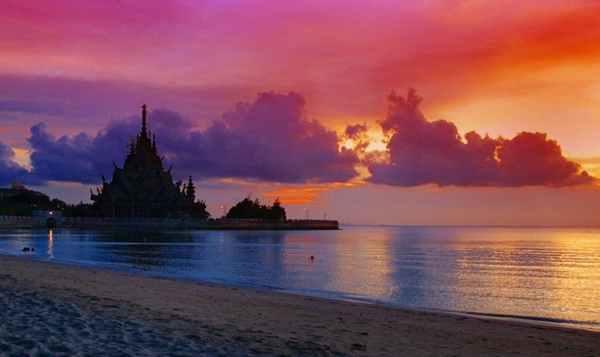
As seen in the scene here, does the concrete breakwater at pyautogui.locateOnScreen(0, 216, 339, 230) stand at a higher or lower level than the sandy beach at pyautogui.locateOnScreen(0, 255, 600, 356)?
higher

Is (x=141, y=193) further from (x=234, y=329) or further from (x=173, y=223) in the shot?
(x=234, y=329)

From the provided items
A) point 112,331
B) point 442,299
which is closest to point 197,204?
point 442,299

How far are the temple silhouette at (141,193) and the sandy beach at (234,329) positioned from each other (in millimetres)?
158057

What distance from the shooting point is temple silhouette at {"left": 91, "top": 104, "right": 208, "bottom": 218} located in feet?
580

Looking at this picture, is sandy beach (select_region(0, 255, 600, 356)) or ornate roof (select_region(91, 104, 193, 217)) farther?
ornate roof (select_region(91, 104, 193, 217))

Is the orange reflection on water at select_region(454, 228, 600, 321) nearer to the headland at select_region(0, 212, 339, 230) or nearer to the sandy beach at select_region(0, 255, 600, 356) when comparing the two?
the sandy beach at select_region(0, 255, 600, 356)

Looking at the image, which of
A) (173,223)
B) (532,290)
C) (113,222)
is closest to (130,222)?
(113,222)

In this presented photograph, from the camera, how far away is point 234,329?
14406 mm

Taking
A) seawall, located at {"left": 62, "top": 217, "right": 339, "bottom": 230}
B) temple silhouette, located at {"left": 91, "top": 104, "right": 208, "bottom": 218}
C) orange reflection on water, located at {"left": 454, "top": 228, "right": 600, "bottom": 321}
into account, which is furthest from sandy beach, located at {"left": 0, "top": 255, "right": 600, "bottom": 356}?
temple silhouette, located at {"left": 91, "top": 104, "right": 208, "bottom": 218}

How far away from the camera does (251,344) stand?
12383mm

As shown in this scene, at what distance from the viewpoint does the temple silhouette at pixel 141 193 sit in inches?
6959

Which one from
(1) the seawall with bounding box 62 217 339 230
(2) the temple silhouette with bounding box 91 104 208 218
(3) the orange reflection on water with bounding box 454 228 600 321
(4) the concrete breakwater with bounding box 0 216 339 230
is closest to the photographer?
(3) the orange reflection on water with bounding box 454 228 600 321

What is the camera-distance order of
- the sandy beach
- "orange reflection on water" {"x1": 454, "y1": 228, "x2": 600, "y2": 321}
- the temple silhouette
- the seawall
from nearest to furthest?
1. the sandy beach
2. "orange reflection on water" {"x1": 454, "y1": 228, "x2": 600, "y2": 321}
3. the seawall
4. the temple silhouette

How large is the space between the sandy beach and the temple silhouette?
158m
